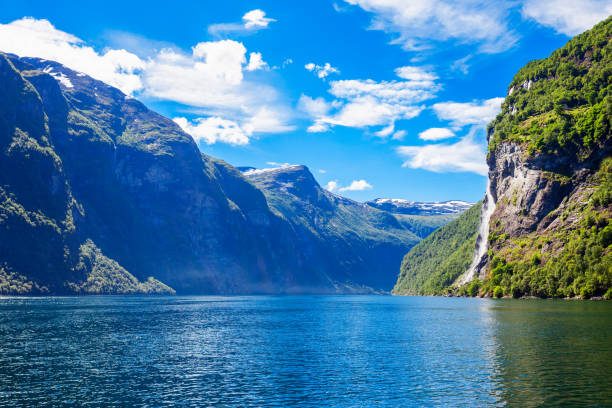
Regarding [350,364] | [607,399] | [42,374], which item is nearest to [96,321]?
[42,374]

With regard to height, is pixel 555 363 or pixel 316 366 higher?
pixel 555 363

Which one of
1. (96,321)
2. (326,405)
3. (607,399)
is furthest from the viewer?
(96,321)

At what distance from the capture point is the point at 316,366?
53.3 m

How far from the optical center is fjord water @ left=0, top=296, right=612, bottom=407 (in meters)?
38.9

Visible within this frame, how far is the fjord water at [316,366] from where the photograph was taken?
38.9 meters

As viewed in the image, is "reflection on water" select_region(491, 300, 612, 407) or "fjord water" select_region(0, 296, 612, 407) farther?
"fjord water" select_region(0, 296, 612, 407)

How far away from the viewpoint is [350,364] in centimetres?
5409

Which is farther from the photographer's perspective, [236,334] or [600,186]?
[600,186]

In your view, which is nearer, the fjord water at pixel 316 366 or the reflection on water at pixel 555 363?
the reflection on water at pixel 555 363

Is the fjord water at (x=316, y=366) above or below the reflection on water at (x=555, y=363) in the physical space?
below

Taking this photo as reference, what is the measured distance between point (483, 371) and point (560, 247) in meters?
143

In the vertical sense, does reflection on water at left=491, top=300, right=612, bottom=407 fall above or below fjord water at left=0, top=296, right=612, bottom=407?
above

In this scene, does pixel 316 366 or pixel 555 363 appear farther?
pixel 316 366

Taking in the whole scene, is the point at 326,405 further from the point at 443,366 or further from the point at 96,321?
the point at 96,321
